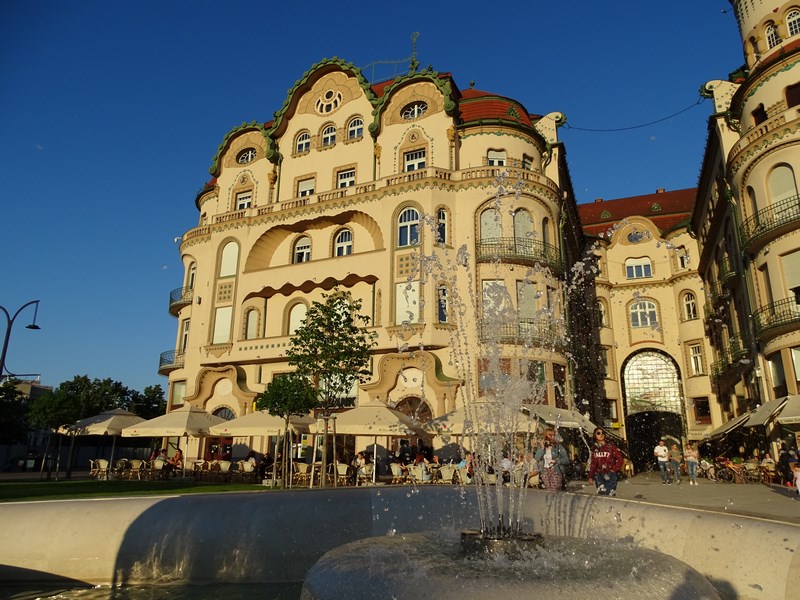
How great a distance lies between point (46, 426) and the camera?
24.3 meters

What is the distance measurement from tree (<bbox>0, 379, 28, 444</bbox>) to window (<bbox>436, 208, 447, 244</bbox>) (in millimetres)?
30106

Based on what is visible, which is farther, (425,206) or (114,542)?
(425,206)

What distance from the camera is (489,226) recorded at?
2686 centimetres

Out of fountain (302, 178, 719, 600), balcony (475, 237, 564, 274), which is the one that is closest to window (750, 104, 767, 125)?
balcony (475, 237, 564, 274)

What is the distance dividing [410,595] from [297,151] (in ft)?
101

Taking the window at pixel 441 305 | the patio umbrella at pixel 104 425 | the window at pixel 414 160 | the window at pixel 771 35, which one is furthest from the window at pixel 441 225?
the window at pixel 771 35

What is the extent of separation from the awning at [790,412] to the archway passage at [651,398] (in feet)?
55.7

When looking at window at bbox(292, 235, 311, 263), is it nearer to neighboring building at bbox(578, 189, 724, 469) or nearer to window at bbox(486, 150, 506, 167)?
window at bbox(486, 150, 506, 167)

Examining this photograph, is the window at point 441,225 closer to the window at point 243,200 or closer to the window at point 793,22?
the window at point 243,200

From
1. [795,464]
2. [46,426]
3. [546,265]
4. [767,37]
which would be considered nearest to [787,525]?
[795,464]

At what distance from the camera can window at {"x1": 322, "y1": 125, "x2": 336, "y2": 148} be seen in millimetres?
31875

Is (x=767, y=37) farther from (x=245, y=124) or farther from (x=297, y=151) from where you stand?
(x=245, y=124)

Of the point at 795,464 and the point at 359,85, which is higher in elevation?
the point at 359,85

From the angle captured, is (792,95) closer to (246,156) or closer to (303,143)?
(303,143)
